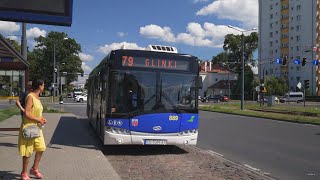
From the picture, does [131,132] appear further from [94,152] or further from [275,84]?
[275,84]

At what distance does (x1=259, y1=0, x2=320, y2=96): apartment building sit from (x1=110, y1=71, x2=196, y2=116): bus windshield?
282 feet

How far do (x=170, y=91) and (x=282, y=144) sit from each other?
17.8 feet

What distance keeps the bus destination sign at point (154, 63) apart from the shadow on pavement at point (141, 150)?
2.45 m

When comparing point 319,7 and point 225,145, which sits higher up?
point 319,7

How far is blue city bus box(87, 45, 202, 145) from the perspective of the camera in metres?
11.7

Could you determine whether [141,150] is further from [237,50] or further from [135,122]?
[237,50]

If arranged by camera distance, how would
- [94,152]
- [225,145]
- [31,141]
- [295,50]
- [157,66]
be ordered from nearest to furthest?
[31,141] → [94,152] → [157,66] → [225,145] → [295,50]

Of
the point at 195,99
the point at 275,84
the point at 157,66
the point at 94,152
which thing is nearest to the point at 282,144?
the point at 195,99

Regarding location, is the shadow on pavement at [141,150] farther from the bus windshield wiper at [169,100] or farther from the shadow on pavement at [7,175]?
the shadow on pavement at [7,175]

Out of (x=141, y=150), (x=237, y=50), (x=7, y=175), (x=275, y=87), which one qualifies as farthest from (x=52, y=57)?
(x=7, y=175)

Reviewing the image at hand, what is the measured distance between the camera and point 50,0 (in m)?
10.4

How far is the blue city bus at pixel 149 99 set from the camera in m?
11.7

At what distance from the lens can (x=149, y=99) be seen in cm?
1184

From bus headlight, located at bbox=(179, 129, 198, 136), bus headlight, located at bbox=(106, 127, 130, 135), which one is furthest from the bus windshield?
bus headlight, located at bbox=(179, 129, 198, 136)
